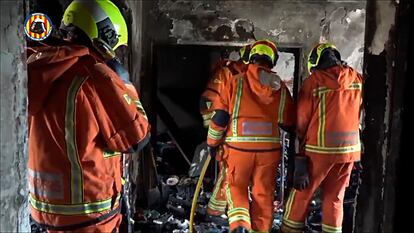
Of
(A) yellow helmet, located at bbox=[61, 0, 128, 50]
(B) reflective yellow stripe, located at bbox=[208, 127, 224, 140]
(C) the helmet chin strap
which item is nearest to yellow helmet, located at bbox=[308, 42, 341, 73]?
(B) reflective yellow stripe, located at bbox=[208, 127, 224, 140]

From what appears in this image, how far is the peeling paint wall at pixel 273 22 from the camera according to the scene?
625 centimetres

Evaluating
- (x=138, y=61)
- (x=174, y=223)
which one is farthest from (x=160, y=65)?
(x=174, y=223)

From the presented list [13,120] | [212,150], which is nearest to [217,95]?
[212,150]

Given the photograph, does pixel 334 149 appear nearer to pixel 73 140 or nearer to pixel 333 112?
pixel 333 112

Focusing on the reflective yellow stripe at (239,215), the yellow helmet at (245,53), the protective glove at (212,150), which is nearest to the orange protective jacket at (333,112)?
the reflective yellow stripe at (239,215)

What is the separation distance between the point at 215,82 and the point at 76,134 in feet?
12.8

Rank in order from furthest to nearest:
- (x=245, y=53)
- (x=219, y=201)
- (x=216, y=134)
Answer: (x=245, y=53), (x=219, y=201), (x=216, y=134)

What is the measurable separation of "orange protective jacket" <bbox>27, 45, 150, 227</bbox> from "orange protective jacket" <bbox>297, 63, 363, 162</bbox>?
2.14 metres

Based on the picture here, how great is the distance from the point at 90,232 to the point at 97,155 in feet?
1.47

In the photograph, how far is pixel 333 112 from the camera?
4.21 meters

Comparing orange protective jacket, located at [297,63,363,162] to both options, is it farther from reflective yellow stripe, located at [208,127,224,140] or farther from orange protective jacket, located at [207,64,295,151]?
reflective yellow stripe, located at [208,127,224,140]

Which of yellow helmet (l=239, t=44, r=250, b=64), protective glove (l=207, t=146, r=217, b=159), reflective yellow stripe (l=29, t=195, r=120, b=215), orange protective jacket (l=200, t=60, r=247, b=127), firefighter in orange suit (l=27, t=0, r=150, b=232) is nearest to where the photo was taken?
firefighter in orange suit (l=27, t=0, r=150, b=232)

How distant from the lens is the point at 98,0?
293 centimetres

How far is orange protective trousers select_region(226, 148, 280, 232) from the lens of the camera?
437 cm
